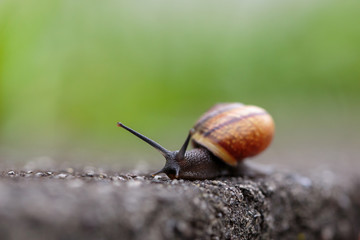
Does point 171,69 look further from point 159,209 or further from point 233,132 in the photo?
point 159,209

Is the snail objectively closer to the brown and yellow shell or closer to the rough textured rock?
the brown and yellow shell

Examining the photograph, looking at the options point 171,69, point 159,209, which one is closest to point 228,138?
point 159,209

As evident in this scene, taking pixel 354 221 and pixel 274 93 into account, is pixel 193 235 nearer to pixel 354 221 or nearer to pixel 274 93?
pixel 354 221

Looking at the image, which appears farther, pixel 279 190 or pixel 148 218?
pixel 279 190

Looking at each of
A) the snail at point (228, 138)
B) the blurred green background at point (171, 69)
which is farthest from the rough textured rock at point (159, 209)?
the blurred green background at point (171, 69)

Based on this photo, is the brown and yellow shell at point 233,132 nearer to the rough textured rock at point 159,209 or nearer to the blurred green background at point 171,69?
the rough textured rock at point 159,209

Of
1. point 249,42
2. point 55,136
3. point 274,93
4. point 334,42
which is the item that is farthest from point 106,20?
point 334,42

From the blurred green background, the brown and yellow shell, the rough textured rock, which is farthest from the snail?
the blurred green background
